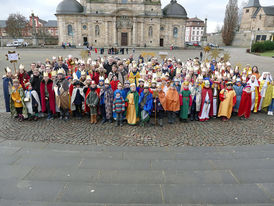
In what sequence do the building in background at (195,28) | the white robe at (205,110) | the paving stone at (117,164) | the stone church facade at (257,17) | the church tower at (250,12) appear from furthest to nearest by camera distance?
1. the building in background at (195,28)
2. the church tower at (250,12)
3. the stone church facade at (257,17)
4. the white robe at (205,110)
5. the paving stone at (117,164)

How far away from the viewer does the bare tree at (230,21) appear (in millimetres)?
66938

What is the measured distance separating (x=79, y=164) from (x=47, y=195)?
1222 millimetres

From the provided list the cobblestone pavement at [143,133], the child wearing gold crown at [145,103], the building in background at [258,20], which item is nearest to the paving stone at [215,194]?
the cobblestone pavement at [143,133]

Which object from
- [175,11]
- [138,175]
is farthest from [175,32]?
[138,175]

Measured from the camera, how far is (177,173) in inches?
182

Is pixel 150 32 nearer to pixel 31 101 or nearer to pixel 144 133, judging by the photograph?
pixel 31 101

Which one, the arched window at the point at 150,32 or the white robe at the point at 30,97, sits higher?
the arched window at the point at 150,32

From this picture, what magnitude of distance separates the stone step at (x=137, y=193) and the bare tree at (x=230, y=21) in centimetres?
7616

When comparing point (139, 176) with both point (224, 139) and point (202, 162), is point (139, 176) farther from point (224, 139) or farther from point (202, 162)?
point (224, 139)

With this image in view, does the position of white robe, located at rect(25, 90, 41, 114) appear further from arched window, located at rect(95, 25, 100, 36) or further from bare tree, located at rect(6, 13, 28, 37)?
bare tree, located at rect(6, 13, 28, 37)

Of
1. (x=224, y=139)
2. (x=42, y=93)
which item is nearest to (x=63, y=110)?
(x=42, y=93)

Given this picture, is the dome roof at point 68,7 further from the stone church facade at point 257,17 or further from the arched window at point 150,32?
the stone church facade at point 257,17

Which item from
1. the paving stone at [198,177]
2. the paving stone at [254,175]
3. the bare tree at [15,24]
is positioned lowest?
the paving stone at [198,177]

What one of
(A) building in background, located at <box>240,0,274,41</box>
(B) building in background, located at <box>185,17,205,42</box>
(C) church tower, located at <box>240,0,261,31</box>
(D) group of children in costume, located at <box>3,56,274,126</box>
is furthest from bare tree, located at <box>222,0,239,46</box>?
(D) group of children in costume, located at <box>3,56,274,126</box>
